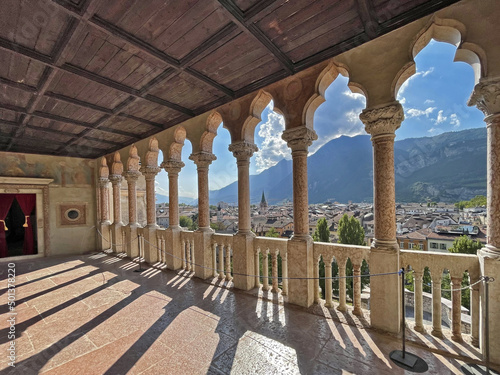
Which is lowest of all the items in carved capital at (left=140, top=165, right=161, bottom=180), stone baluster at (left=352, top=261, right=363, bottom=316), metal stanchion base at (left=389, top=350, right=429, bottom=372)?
metal stanchion base at (left=389, top=350, right=429, bottom=372)

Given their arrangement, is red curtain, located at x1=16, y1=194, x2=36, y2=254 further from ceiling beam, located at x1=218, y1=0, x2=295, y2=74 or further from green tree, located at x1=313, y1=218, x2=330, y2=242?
green tree, located at x1=313, y1=218, x2=330, y2=242

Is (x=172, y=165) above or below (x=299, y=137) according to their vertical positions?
below

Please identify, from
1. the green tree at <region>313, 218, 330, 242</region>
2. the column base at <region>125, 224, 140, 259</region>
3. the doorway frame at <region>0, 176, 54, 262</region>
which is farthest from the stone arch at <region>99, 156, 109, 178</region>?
the green tree at <region>313, 218, 330, 242</region>

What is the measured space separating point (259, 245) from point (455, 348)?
3154 mm

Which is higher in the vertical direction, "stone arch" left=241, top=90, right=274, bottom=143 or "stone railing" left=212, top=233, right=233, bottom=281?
"stone arch" left=241, top=90, right=274, bottom=143

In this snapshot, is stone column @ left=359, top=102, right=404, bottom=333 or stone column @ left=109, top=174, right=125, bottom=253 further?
stone column @ left=109, top=174, right=125, bottom=253

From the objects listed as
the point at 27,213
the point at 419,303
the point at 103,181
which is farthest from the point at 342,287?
the point at 27,213

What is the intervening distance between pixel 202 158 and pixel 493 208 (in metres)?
5.11

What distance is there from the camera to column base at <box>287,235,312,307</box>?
394cm

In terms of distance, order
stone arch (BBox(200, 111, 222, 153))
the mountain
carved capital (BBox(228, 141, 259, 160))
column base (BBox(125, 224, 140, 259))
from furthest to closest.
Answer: the mountain < column base (BBox(125, 224, 140, 259)) < stone arch (BBox(200, 111, 222, 153)) < carved capital (BBox(228, 141, 259, 160))

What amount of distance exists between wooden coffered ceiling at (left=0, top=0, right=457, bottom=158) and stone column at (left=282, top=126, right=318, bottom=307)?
116cm

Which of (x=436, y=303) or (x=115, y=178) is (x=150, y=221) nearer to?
(x=115, y=178)

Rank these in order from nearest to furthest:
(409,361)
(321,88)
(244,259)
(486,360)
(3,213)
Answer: (486,360) → (409,361) → (321,88) → (244,259) → (3,213)

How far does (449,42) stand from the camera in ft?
9.96
